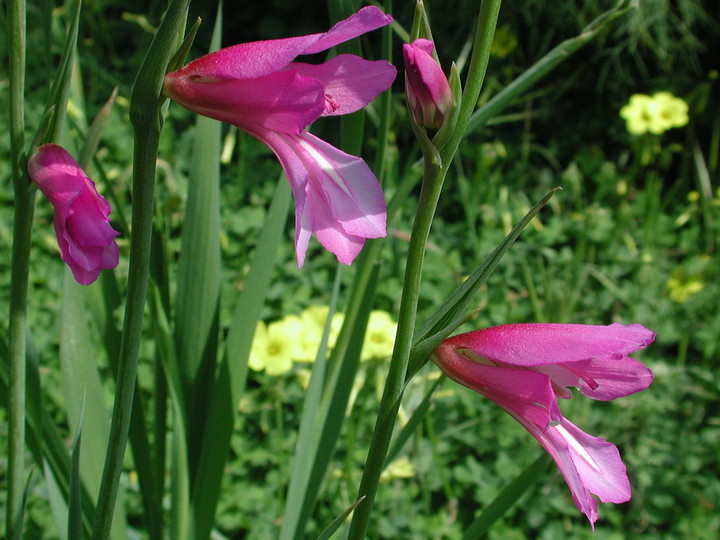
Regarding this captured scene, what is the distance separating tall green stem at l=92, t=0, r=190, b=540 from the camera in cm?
50

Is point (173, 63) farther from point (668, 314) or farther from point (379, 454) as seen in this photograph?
point (668, 314)

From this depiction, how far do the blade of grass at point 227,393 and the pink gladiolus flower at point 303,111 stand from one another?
0.36 meters

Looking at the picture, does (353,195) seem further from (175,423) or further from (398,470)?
(398,470)

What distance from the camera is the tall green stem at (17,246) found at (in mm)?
612

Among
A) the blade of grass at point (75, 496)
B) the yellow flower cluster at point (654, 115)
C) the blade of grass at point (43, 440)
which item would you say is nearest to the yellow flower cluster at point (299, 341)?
the blade of grass at point (43, 440)

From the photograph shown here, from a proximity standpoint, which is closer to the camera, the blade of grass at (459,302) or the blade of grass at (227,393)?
the blade of grass at (459,302)

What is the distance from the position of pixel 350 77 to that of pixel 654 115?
81.3 inches

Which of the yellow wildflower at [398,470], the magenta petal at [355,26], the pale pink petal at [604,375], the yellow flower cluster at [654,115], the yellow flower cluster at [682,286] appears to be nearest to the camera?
the magenta petal at [355,26]

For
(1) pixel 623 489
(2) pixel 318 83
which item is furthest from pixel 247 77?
(1) pixel 623 489

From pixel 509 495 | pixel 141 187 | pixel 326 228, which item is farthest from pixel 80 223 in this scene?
pixel 509 495

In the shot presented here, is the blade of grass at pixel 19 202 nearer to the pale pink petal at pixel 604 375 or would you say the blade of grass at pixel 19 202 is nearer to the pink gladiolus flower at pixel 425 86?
the pink gladiolus flower at pixel 425 86

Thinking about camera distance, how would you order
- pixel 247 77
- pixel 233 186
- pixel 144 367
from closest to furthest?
pixel 247 77
pixel 144 367
pixel 233 186

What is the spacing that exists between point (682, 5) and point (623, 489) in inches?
93.5

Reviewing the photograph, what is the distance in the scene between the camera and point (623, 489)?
60 centimetres
